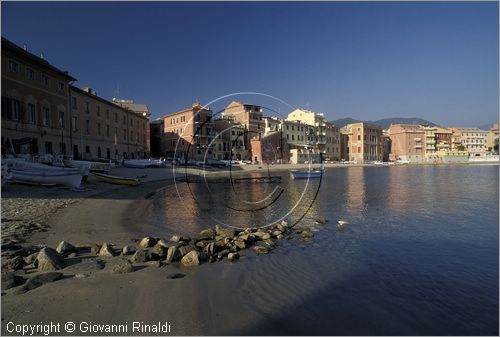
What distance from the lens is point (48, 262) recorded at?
8.88m

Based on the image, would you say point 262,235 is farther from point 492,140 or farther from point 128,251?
point 492,140

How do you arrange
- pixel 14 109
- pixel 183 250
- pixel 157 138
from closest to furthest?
pixel 183 250, pixel 14 109, pixel 157 138

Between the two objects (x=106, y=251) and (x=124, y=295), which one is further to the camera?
(x=106, y=251)

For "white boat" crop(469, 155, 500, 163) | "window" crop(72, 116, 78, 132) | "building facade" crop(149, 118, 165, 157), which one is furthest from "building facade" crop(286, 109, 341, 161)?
"window" crop(72, 116, 78, 132)

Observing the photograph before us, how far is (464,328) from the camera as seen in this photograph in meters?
7.05

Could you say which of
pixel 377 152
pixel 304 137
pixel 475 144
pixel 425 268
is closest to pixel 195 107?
pixel 304 137

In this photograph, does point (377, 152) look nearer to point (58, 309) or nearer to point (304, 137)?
point (304, 137)

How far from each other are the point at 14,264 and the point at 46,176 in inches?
749

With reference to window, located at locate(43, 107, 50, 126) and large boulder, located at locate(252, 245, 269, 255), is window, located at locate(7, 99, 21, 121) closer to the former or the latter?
window, located at locate(43, 107, 50, 126)

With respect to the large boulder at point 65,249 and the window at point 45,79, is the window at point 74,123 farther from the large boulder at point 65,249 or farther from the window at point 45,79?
the large boulder at point 65,249

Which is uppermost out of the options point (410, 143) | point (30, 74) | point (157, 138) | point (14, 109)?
point (30, 74)

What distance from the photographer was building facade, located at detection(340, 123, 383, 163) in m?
140

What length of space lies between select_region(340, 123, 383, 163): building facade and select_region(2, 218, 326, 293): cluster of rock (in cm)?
13271

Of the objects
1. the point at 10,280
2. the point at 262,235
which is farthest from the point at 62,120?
the point at 10,280
